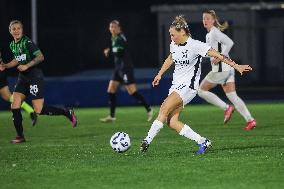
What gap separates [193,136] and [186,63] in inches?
41.6

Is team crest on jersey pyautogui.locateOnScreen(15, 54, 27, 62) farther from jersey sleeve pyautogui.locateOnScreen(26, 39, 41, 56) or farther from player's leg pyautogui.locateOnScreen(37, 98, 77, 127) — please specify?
player's leg pyautogui.locateOnScreen(37, 98, 77, 127)

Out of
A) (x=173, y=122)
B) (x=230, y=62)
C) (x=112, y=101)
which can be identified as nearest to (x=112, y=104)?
(x=112, y=101)

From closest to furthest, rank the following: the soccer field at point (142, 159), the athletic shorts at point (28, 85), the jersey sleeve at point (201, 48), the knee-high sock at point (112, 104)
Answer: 1. the soccer field at point (142, 159)
2. the jersey sleeve at point (201, 48)
3. the athletic shorts at point (28, 85)
4. the knee-high sock at point (112, 104)

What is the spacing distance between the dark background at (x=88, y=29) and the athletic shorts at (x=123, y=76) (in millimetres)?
18288

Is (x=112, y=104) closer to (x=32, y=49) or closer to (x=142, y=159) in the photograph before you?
(x=32, y=49)

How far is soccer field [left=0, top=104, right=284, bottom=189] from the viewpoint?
411 inches

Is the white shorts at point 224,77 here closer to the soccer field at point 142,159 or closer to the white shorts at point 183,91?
the soccer field at point 142,159

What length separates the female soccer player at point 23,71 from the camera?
15742mm

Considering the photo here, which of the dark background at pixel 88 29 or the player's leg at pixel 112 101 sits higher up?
the player's leg at pixel 112 101

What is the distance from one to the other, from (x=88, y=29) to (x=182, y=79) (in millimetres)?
30373

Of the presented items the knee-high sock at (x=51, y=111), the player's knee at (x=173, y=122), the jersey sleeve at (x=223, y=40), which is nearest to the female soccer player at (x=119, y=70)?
the knee-high sock at (x=51, y=111)

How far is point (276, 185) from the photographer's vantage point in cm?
998

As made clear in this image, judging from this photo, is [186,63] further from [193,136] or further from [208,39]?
[208,39]

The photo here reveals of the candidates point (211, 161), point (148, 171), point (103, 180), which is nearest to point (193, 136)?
point (211, 161)
